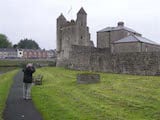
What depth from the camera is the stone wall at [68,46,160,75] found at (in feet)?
87.0

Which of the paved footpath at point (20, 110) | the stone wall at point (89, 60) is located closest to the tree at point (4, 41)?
the stone wall at point (89, 60)

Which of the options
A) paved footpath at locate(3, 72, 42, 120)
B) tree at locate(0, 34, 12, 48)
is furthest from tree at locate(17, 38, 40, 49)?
paved footpath at locate(3, 72, 42, 120)

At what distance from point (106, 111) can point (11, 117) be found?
3.01 metres

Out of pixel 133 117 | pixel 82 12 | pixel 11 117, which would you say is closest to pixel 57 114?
pixel 11 117

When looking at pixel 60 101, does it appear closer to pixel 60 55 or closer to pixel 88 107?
pixel 88 107

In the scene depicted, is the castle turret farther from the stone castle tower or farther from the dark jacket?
the dark jacket

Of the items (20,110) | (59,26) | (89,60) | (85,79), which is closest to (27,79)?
(20,110)

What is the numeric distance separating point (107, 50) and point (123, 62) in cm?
1647

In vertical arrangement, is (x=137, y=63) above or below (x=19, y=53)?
below

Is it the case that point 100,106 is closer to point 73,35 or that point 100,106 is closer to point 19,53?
point 73,35

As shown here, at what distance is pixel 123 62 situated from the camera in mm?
29375

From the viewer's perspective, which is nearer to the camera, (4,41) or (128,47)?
(128,47)

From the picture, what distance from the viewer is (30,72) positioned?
14.1 m

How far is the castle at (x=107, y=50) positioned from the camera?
27.5 metres
